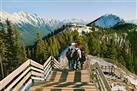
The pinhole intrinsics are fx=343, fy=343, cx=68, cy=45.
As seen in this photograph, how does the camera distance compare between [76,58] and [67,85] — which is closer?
[67,85]

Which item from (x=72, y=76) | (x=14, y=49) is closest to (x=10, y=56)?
(x=14, y=49)

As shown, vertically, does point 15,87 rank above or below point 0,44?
below

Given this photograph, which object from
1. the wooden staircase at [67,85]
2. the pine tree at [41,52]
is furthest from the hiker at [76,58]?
the pine tree at [41,52]

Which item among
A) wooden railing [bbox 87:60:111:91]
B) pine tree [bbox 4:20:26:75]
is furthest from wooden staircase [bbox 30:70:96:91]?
pine tree [bbox 4:20:26:75]

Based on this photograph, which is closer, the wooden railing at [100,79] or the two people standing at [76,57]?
the wooden railing at [100,79]

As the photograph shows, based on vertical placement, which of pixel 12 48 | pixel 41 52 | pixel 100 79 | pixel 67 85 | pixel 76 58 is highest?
pixel 41 52

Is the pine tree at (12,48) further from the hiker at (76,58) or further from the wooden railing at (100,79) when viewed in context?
the wooden railing at (100,79)

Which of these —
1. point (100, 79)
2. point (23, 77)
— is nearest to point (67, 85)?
point (23, 77)

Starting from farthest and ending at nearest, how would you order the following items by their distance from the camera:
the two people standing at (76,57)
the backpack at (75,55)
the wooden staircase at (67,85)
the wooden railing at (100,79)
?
the backpack at (75,55) < the two people standing at (76,57) < the wooden staircase at (67,85) < the wooden railing at (100,79)

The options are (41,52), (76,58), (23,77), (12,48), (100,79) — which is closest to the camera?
(100,79)

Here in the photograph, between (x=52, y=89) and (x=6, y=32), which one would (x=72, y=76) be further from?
(x=6, y=32)

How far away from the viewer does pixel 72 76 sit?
19438mm

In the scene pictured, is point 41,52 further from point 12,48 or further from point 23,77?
point 23,77

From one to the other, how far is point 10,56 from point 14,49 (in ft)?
7.04
